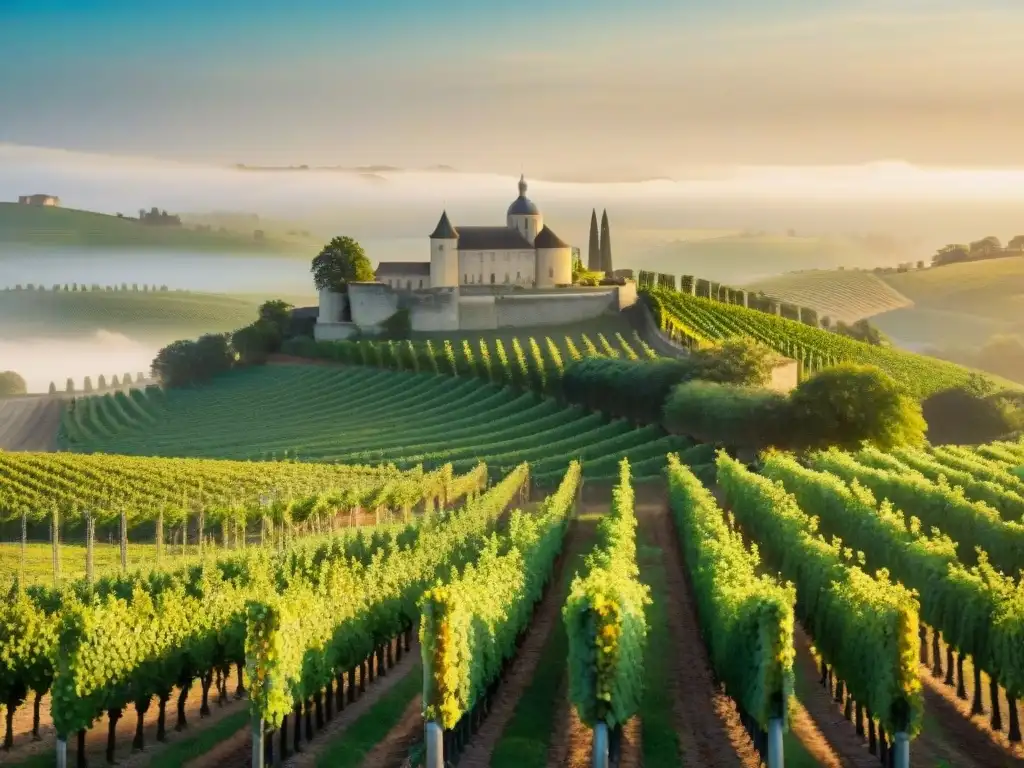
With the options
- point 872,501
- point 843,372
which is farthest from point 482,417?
point 872,501

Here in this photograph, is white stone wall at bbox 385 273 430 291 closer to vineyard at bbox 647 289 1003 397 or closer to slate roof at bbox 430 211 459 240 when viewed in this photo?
slate roof at bbox 430 211 459 240

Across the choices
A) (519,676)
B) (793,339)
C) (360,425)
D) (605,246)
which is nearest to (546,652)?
(519,676)

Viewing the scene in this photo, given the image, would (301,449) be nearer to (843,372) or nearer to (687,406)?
(687,406)

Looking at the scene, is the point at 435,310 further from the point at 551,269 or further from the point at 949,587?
the point at 949,587

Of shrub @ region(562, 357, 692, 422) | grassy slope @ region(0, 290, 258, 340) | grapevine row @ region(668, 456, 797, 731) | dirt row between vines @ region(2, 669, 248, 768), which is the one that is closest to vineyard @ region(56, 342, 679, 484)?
shrub @ region(562, 357, 692, 422)

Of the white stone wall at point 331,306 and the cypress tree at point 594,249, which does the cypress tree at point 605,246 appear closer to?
the cypress tree at point 594,249

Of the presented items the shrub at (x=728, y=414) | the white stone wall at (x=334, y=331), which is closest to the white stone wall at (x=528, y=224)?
the white stone wall at (x=334, y=331)
